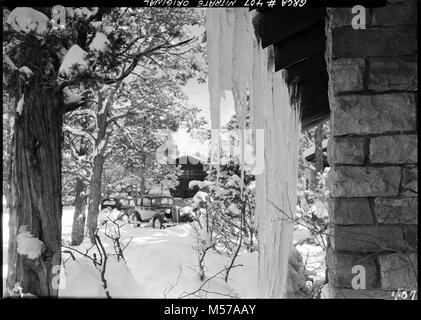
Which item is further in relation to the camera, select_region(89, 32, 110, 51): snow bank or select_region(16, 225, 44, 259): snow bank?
select_region(89, 32, 110, 51): snow bank

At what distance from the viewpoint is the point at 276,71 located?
196 cm

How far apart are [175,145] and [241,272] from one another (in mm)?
4750

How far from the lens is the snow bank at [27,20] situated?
2.50 metres

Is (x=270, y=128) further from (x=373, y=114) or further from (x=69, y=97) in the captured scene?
(x=69, y=97)

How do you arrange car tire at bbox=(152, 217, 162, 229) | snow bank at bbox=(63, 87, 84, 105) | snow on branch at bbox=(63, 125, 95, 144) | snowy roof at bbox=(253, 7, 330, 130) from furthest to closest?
1. car tire at bbox=(152, 217, 162, 229)
2. snow on branch at bbox=(63, 125, 95, 144)
3. snow bank at bbox=(63, 87, 84, 105)
4. snowy roof at bbox=(253, 7, 330, 130)

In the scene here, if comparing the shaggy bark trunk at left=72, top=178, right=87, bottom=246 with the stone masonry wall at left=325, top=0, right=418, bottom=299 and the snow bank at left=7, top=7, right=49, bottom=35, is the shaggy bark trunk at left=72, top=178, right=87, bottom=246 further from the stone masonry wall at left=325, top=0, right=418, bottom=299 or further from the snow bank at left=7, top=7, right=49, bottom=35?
the stone masonry wall at left=325, top=0, right=418, bottom=299

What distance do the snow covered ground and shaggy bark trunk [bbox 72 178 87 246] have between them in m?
0.28

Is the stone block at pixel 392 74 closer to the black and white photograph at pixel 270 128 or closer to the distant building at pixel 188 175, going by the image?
the black and white photograph at pixel 270 128

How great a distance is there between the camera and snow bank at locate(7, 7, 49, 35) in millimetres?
2504

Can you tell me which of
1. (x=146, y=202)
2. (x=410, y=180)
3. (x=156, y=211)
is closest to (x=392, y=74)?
(x=410, y=180)

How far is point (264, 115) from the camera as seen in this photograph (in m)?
1.93

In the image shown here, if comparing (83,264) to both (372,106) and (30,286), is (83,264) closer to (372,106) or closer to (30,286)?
(30,286)

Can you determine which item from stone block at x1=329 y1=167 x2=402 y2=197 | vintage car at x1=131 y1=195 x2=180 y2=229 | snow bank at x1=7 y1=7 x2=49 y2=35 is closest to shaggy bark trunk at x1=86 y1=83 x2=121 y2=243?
vintage car at x1=131 y1=195 x2=180 y2=229

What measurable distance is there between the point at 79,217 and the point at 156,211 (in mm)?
3233
